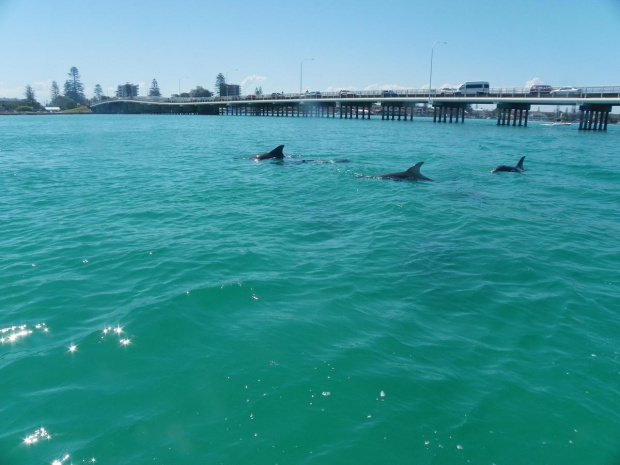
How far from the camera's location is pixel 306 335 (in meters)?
7.01

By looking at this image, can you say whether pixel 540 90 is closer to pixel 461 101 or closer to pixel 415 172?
pixel 461 101

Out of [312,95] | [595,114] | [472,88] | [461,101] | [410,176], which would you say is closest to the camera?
[410,176]

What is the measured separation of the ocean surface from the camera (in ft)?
16.3

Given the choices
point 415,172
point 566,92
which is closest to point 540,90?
point 566,92

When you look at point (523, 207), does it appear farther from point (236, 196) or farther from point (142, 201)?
point (142, 201)

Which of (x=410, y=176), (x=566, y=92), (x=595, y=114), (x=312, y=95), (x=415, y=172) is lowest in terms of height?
(x=410, y=176)

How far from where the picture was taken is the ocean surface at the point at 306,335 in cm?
496

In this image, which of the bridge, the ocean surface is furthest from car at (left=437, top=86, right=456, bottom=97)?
the ocean surface

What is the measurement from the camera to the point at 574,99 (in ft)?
208

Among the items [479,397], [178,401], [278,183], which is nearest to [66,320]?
[178,401]

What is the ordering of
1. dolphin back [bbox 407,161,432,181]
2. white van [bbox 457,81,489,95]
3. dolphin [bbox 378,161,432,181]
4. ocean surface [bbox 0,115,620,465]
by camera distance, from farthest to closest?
white van [bbox 457,81,489,95], dolphin [bbox 378,161,432,181], dolphin back [bbox 407,161,432,181], ocean surface [bbox 0,115,620,465]

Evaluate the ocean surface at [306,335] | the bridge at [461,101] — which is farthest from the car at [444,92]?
the ocean surface at [306,335]

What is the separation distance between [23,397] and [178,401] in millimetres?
2016

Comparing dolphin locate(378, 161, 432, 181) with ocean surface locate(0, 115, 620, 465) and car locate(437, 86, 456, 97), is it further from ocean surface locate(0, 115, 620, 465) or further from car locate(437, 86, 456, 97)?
car locate(437, 86, 456, 97)
